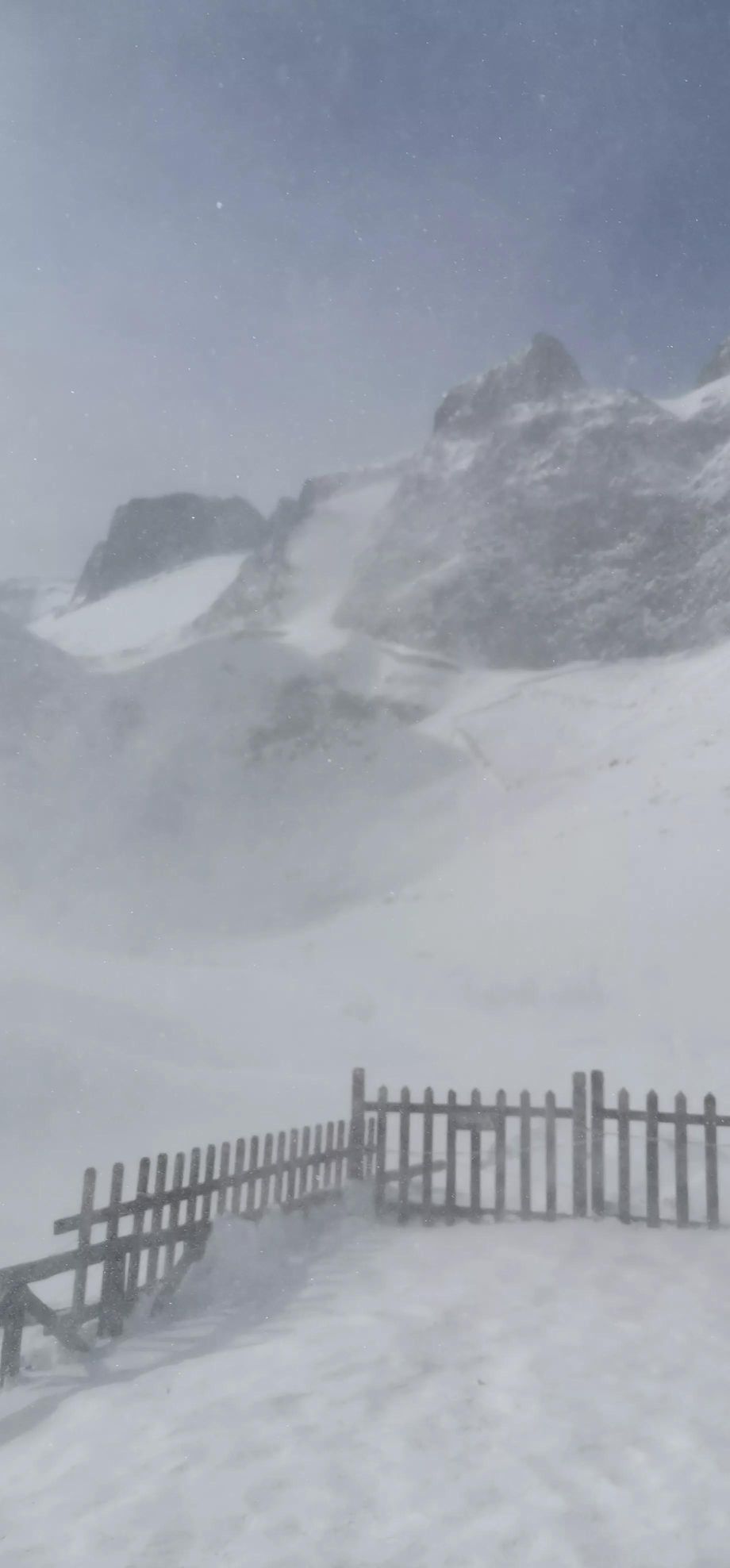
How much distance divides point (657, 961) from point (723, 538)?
4355cm

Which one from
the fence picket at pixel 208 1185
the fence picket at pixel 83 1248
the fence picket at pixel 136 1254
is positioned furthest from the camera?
the fence picket at pixel 208 1185

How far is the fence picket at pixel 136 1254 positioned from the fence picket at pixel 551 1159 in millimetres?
3303

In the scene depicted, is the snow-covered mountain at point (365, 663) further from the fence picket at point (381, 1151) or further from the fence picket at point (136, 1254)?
the fence picket at point (136, 1254)

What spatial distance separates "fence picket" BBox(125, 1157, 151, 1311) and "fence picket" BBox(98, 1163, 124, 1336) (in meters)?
0.10

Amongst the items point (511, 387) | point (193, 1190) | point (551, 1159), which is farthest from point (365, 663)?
point (193, 1190)

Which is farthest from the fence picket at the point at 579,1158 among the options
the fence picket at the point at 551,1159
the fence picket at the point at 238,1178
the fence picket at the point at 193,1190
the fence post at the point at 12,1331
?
the fence post at the point at 12,1331

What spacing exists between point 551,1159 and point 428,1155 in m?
0.99

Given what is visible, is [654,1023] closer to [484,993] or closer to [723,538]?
[484,993]

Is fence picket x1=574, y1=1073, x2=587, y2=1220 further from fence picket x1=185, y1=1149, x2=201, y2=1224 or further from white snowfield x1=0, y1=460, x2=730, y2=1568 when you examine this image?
fence picket x1=185, y1=1149, x2=201, y2=1224

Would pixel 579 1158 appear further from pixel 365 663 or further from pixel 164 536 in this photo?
pixel 164 536

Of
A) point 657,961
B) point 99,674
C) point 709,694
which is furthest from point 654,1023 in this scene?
point 99,674

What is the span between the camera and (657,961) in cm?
2220

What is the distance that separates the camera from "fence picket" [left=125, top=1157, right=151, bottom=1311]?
6.19 meters

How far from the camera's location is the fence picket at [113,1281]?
5.96 metres
